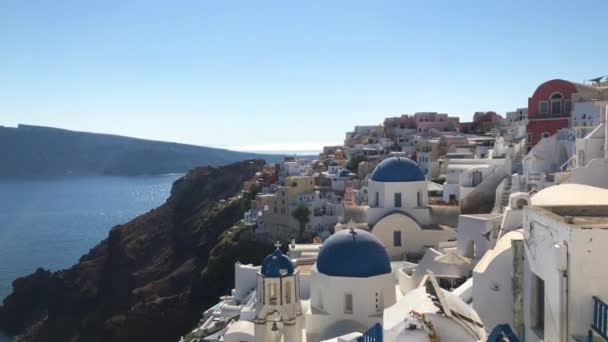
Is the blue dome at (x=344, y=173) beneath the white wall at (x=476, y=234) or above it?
above

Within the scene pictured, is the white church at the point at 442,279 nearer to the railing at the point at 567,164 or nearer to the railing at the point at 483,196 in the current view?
the railing at the point at 483,196

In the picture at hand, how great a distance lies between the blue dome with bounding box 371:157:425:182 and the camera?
21.0m

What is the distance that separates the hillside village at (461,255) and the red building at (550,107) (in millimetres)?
48

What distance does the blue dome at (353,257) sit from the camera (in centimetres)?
1413

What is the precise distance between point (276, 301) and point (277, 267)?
0.90 meters

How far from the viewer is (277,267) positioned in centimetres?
1416

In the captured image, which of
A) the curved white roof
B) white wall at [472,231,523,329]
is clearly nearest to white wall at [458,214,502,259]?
the curved white roof

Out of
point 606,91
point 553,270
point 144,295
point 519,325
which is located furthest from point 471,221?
point 144,295

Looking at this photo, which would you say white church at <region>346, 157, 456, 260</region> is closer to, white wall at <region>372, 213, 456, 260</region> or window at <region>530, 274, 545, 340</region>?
white wall at <region>372, 213, 456, 260</region>

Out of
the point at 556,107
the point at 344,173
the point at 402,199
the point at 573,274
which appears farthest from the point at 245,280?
the point at 344,173

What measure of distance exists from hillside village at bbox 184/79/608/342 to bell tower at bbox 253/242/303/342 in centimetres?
3

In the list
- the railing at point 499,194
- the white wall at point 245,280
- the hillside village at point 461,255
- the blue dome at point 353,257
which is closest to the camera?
the hillside village at point 461,255

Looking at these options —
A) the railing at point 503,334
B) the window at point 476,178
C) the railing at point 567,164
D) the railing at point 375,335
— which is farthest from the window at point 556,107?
the railing at point 503,334

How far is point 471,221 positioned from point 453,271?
1.78 metres
